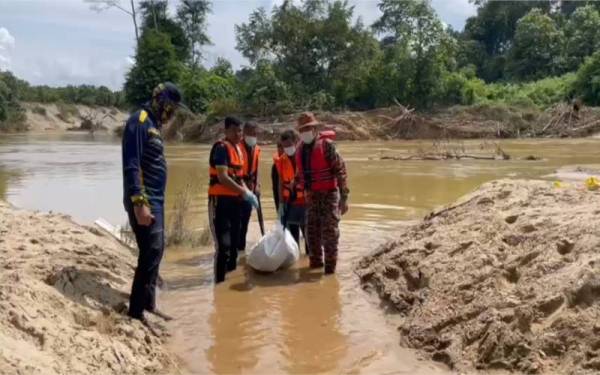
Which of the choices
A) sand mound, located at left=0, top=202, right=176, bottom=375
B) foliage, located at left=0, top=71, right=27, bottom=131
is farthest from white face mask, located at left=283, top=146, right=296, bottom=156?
foliage, located at left=0, top=71, right=27, bottom=131

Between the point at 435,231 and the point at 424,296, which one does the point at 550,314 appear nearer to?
the point at 424,296

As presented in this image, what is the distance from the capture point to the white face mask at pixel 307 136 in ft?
22.5

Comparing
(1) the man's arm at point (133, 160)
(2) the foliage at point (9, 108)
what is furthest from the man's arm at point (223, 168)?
(2) the foliage at point (9, 108)

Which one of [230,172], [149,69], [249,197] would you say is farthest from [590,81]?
[249,197]

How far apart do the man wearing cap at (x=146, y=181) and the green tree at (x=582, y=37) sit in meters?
48.9

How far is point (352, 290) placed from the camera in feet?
21.4

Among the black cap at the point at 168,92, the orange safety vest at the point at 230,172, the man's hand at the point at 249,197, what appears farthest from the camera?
the orange safety vest at the point at 230,172

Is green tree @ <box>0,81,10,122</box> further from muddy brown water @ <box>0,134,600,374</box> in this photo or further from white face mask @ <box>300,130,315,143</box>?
white face mask @ <box>300,130,315,143</box>

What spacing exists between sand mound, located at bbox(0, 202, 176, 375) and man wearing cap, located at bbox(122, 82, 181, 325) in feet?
1.14

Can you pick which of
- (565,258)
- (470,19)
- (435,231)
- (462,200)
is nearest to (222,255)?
(435,231)

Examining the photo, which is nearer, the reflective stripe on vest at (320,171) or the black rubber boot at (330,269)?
the reflective stripe on vest at (320,171)

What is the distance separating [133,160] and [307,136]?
8.23 ft

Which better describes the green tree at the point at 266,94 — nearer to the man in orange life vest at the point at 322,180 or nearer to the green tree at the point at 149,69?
the green tree at the point at 149,69

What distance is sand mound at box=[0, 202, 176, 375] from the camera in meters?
3.83
